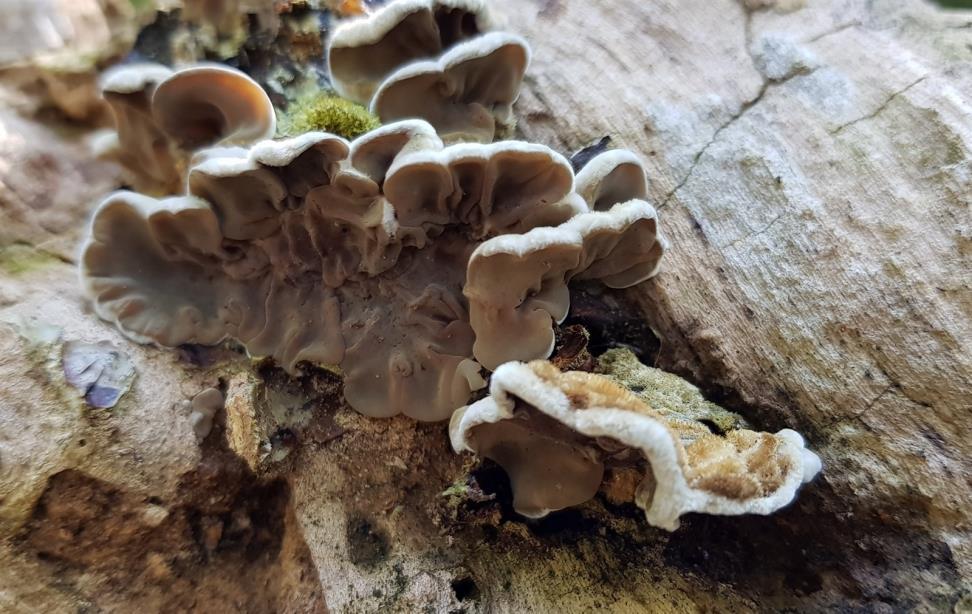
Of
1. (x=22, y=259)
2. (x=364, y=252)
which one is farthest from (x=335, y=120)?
(x=22, y=259)

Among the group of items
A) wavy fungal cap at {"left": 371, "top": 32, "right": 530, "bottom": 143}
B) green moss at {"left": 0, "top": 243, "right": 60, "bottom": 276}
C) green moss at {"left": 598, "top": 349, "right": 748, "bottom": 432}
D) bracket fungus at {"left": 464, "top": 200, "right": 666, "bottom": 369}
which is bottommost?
green moss at {"left": 0, "top": 243, "right": 60, "bottom": 276}

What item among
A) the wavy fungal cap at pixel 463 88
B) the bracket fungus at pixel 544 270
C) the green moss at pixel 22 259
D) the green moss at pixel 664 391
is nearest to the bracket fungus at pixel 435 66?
the wavy fungal cap at pixel 463 88

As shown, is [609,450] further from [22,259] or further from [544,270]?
[22,259]

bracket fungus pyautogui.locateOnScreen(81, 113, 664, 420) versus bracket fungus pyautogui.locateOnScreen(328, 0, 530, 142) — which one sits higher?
bracket fungus pyautogui.locateOnScreen(328, 0, 530, 142)

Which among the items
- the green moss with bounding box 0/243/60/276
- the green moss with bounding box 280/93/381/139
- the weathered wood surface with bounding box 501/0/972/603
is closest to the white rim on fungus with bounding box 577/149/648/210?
the weathered wood surface with bounding box 501/0/972/603

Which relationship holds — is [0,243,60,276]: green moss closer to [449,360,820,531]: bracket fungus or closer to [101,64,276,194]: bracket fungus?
[101,64,276,194]: bracket fungus

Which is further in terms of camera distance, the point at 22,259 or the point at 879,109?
the point at 22,259

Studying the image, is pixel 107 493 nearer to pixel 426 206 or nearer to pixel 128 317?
pixel 128 317
